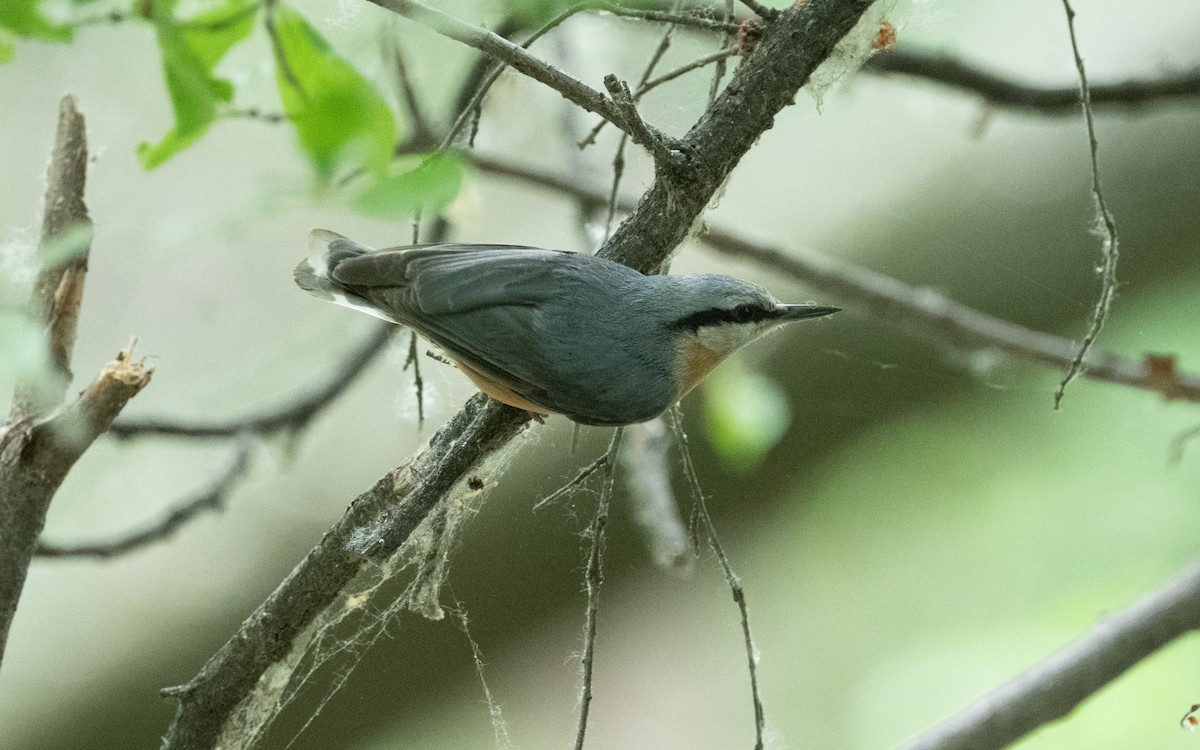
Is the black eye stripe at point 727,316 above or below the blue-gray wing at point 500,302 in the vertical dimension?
below

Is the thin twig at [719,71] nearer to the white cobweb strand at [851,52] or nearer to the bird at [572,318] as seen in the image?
the white cobweb strand at [851,52]

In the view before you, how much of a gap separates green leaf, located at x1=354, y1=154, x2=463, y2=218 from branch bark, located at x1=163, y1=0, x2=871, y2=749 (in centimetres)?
43

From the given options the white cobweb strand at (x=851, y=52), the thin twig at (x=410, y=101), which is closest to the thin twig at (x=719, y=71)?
the white cobweb strand at (x=851, y=52)

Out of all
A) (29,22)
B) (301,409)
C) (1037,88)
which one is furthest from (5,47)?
(1037,88)

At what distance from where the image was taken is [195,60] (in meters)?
0.98

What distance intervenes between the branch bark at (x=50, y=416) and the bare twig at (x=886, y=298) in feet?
2.72

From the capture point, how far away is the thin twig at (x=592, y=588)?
1194mm

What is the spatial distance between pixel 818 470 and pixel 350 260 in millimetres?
1211

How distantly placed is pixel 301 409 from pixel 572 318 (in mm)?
1055

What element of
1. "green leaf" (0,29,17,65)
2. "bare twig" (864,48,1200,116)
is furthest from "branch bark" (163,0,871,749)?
"bare twig" (864,48,1200,116)

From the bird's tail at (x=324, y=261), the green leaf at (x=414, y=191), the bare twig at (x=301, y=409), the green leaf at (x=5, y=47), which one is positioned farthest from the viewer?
the bare twig at (x=301, y=409)

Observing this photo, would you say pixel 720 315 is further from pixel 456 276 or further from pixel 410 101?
pixel 410 101

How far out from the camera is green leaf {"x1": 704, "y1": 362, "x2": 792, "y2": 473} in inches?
77.8

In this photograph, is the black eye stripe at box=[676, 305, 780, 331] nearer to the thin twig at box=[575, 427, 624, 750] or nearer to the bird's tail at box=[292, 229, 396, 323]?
the thin twig at box=[575, 427, 624, 750]
